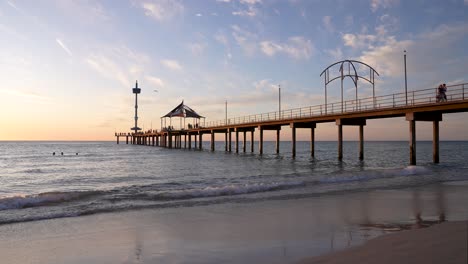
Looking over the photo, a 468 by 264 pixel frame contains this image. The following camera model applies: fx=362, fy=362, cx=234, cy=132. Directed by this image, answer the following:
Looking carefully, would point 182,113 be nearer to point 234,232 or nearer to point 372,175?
point 372,175

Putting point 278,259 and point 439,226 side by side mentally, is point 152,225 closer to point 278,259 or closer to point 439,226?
point 278,259

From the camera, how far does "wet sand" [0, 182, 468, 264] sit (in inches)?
211

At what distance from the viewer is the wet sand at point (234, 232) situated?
536cm

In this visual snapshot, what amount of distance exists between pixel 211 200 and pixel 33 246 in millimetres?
5968

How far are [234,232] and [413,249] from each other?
3.16m

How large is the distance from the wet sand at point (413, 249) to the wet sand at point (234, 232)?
0.03 metres

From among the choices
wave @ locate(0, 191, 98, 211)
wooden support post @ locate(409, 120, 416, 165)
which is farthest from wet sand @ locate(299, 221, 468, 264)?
wooden support post @ locate(409, 120, 416, 165)

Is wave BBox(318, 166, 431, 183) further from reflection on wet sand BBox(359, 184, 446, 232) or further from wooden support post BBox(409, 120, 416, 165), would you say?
reflection on wet sand BBox(359, 184, 446, 232)

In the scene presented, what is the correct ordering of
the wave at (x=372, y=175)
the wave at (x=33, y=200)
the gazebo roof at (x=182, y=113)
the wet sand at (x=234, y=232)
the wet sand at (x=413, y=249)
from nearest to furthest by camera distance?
the wet sand at (x=413, y=249) → the wet sand at (x=234, y=232) → the wave at (x=33, y=200) → the wave at (x=372, y=175) → the gazebo roof at (x=182, y=113)

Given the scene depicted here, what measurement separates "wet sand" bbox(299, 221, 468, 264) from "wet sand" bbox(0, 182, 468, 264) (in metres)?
0.03

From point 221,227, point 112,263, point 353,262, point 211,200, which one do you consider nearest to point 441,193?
point 211,200

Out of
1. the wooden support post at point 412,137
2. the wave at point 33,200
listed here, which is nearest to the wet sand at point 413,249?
the wave at point 33,200

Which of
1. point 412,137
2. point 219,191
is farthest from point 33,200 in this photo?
point 412,137

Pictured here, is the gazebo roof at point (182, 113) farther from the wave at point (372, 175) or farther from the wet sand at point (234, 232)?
the wet sand at point (234, 232)
